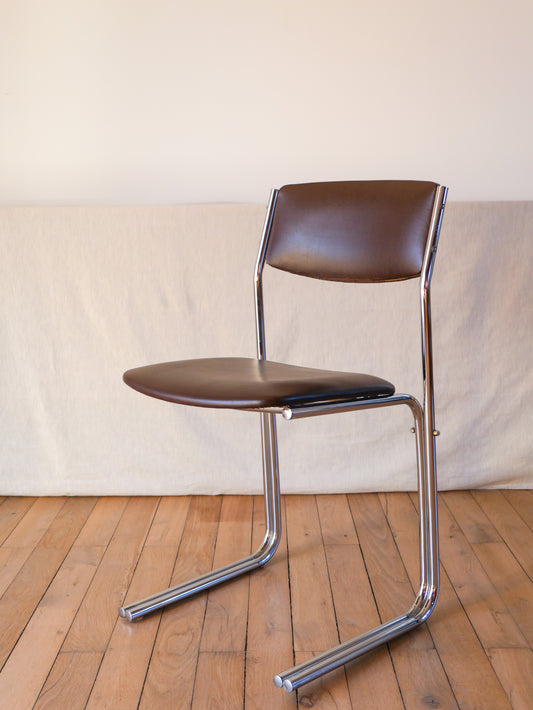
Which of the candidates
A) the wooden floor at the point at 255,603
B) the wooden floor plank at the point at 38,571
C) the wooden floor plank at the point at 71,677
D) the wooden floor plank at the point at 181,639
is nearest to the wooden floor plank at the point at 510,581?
the wooden floor at the point at 255,603

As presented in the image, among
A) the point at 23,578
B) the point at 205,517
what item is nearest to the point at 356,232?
the point at 205,517

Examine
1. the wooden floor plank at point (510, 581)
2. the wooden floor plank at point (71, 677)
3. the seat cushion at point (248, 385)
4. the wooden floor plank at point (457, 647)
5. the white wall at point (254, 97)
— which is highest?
the white wall at point (254, 97)

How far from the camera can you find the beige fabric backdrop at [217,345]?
1.76 metres

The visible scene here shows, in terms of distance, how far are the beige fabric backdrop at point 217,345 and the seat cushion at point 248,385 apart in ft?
1.83

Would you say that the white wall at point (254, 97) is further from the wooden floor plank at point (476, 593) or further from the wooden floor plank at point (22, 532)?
the wooden floor plank at point (476, 593)

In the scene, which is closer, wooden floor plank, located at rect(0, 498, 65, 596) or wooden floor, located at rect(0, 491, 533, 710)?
wooden floor, located at rect(0, 491, 533, 710)

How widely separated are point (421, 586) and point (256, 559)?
1.15ft

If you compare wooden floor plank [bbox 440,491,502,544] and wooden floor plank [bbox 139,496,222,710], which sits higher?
wooden floor plank [bbox 139,496,222,710]

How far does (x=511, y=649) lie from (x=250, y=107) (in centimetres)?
138

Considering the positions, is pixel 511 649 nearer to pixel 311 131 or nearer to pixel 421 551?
pixel 421 551

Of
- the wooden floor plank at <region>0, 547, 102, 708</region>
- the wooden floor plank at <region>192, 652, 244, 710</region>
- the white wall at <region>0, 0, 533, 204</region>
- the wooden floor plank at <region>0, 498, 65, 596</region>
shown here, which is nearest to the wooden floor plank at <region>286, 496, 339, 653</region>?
the wooden floor plank at <region>192, 652, 244, 710</region>

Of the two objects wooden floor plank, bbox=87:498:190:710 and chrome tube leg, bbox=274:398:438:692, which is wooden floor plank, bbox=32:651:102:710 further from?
chrome tube leg, bbox=274:398:438:692

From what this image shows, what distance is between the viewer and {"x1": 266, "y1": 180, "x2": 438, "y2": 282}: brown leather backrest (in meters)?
1.19

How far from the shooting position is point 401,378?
180 cm
